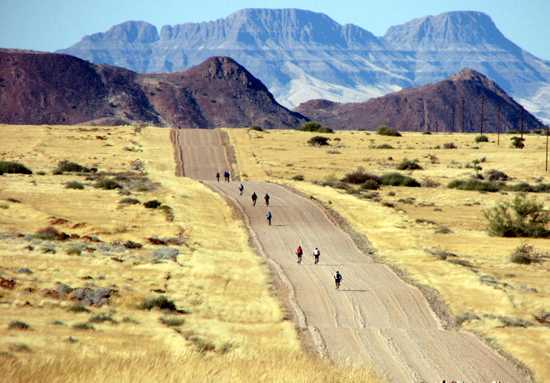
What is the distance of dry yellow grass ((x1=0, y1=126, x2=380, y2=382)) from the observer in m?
14.3

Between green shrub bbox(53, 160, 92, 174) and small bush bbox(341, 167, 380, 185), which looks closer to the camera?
small bush bbox(341, 167, 380, 185)

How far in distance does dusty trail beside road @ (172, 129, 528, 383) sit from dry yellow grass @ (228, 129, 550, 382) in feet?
4.87

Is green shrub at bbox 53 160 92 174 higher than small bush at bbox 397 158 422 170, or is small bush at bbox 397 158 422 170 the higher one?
green shrub at bbox 53 160 92 174

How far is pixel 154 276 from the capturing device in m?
43.7

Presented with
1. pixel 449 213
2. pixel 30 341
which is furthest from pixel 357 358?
pixel 449 213

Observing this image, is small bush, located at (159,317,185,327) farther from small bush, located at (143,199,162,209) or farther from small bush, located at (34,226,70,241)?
small bush, located at (143,199,162,209)

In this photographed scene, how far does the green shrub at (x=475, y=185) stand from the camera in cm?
9188

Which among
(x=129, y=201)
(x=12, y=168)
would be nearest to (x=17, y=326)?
(x=129, y=201)

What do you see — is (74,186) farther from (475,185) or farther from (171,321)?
(171,321)

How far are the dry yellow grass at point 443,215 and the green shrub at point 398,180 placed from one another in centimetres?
243

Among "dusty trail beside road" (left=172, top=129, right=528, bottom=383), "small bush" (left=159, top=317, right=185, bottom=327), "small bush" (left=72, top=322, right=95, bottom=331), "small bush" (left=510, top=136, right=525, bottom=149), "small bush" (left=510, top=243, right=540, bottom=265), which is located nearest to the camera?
"dusty trail beside road" (left=172, top=129, right=528, bottom=383)

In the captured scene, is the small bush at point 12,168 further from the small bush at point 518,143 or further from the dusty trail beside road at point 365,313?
the small bush at point 518,143

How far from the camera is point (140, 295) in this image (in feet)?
127

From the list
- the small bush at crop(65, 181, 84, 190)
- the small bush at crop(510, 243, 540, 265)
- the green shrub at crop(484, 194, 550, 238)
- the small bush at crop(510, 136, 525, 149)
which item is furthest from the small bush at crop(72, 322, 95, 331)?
the small bush at crop(510, 136, 525, 149)
